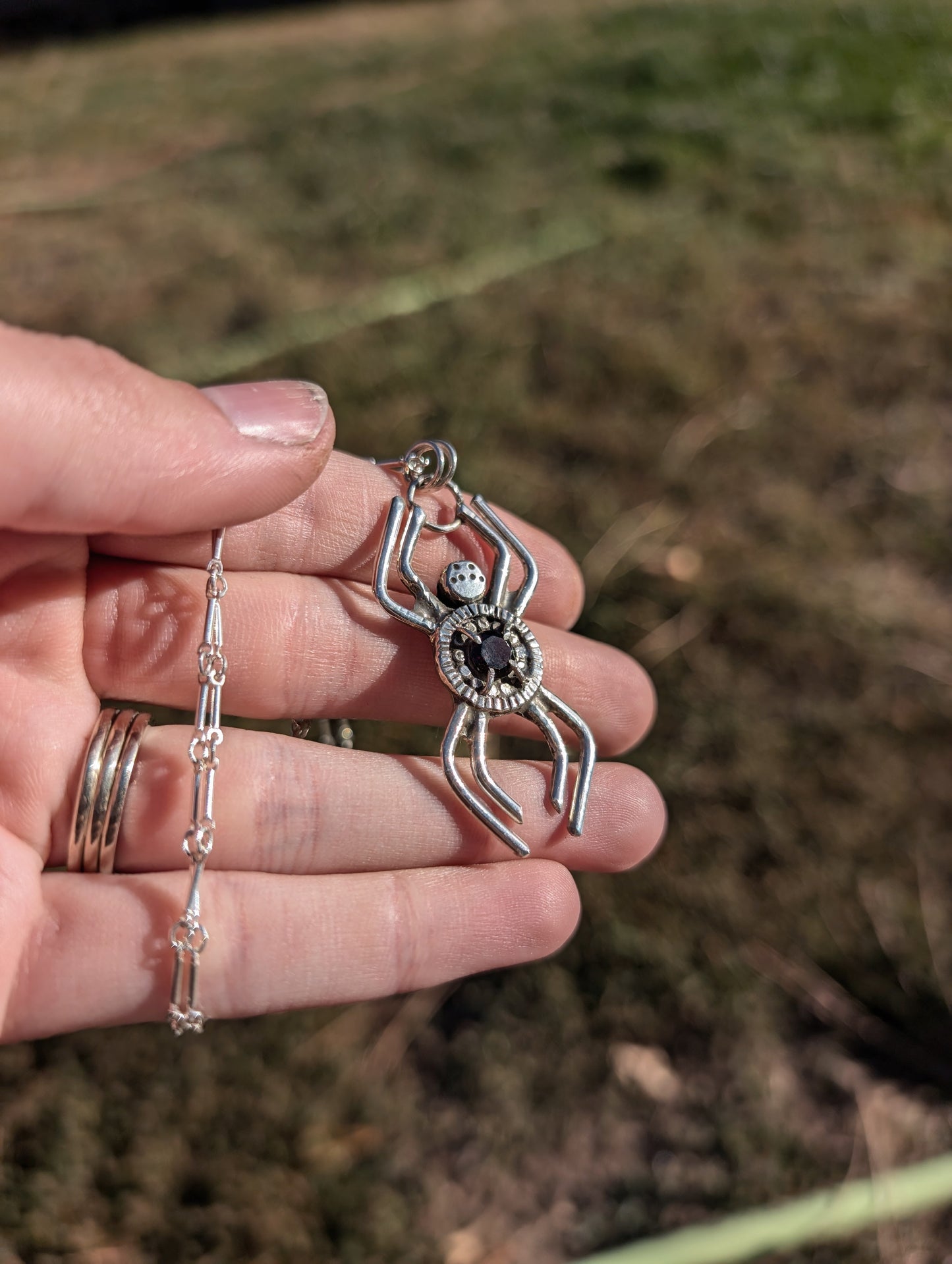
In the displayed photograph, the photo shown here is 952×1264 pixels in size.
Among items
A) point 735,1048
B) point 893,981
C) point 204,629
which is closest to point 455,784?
point 204,629

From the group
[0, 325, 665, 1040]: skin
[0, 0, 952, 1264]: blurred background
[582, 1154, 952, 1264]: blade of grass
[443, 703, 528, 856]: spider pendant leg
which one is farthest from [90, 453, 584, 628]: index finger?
[582, 1154, 952, 1264]: blade of grass

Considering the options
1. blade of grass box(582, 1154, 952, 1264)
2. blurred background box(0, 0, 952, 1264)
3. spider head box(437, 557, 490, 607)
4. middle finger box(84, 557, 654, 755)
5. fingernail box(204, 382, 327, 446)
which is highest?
fingernail box(204, 382, 327, 446)

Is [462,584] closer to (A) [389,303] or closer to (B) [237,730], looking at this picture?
(B) [237,730]

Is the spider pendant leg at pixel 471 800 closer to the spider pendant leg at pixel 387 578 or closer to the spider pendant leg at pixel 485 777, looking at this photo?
the spider pendant leg at pixel 485 777

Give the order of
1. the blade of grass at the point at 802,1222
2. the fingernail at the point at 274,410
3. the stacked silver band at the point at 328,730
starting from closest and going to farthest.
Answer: the fingernail at the point at 274,410, the blade of grass at the point at 802,1222, the stacked silver band at the point at 328,730

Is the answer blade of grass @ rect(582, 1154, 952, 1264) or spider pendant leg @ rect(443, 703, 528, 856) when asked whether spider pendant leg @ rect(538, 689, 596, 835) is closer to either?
spider pendant leg @ rect(443, 703, 528, 856)

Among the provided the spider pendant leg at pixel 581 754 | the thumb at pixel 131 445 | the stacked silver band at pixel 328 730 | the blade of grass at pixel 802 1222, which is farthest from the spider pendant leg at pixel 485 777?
the blade of grass at pixel 802 1222
